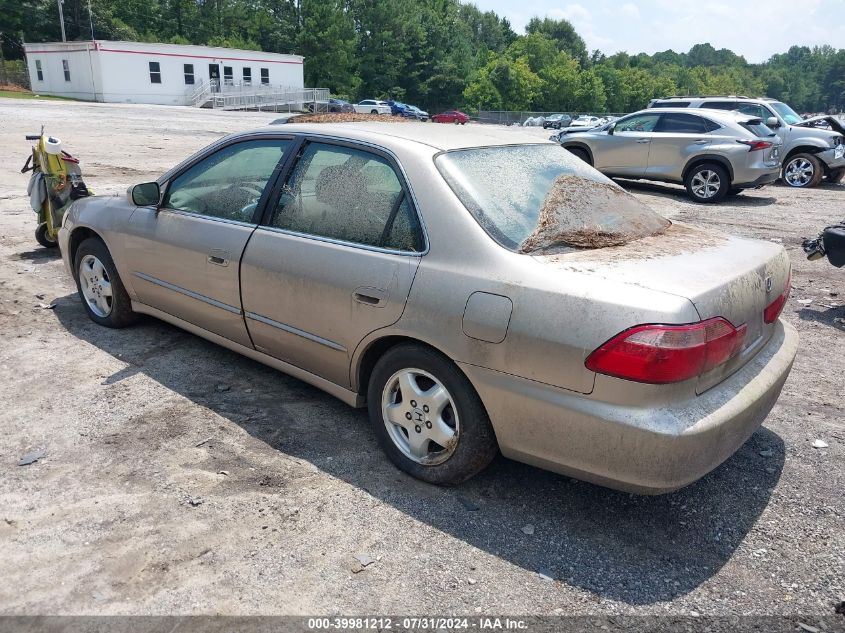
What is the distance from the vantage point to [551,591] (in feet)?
8.45

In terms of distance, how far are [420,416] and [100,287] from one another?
318cm

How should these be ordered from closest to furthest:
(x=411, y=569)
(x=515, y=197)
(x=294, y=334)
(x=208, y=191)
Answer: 1. (x=411, y=569)
2. (x=515, y=197)
3. (x=294, y=334)
4. (x=208, y=191)

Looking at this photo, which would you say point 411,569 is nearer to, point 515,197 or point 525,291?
point 525,291

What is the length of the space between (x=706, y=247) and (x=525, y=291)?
120 cm

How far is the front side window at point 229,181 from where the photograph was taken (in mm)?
3912

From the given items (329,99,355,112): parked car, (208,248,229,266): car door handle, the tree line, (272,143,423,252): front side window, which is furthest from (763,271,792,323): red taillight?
the tree line

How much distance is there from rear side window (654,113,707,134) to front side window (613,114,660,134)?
169mm

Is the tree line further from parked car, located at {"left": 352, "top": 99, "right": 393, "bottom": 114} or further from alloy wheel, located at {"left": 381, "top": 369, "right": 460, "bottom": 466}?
alloy wheel, located at {"left": 381, "top": 369, "right": 460, "bottom": 466}

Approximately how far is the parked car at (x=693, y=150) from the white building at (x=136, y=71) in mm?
42446

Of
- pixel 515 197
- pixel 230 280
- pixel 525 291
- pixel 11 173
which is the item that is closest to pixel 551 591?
pixel 525 291

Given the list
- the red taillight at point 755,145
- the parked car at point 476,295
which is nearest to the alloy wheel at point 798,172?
the red taillight at point 755,145

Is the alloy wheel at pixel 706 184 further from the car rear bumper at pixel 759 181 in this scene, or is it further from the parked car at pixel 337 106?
the parked car at pixel 337 106

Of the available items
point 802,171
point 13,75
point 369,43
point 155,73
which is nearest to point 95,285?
point 802,171

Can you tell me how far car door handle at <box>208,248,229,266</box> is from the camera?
3.91 meters
